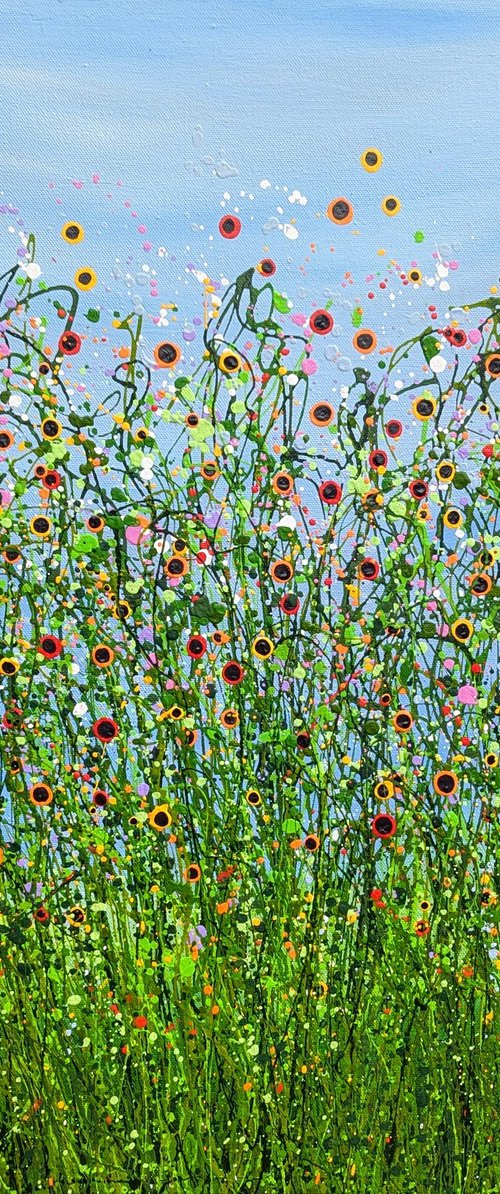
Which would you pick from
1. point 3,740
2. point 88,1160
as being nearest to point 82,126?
point 3,740

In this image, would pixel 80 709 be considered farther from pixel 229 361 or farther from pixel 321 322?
pixel 321 322

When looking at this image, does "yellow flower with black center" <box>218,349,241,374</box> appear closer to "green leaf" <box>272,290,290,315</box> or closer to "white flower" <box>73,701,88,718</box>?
"green leaf" <box>272,290,290,315</box>

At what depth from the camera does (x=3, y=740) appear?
6.88 feet

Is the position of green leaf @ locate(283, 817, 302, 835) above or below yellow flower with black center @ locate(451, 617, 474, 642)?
below

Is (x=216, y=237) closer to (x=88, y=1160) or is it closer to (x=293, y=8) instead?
(x=293, y=8)

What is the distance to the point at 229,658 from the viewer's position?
2.09m

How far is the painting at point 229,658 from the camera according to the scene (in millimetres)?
2062

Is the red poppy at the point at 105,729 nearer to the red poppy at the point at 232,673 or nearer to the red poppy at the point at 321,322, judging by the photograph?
the red poppy at the point at 232,673

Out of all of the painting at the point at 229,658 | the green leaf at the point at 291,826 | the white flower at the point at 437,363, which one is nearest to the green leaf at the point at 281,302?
the painting at the point at 229,658

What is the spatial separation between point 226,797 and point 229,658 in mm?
246

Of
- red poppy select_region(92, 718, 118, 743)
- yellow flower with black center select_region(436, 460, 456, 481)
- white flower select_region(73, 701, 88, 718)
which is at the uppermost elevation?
yellow flower with black center select_region(436, 460, 456, 481)

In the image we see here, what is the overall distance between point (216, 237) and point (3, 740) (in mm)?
1000

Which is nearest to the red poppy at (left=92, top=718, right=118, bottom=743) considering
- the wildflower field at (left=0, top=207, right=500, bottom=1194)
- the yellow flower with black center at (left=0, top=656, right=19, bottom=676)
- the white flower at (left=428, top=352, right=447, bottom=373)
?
the wildflower field at (left=0, top=207, right=500, bottom=1194)

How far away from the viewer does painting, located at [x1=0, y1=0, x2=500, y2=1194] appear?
2.06m
